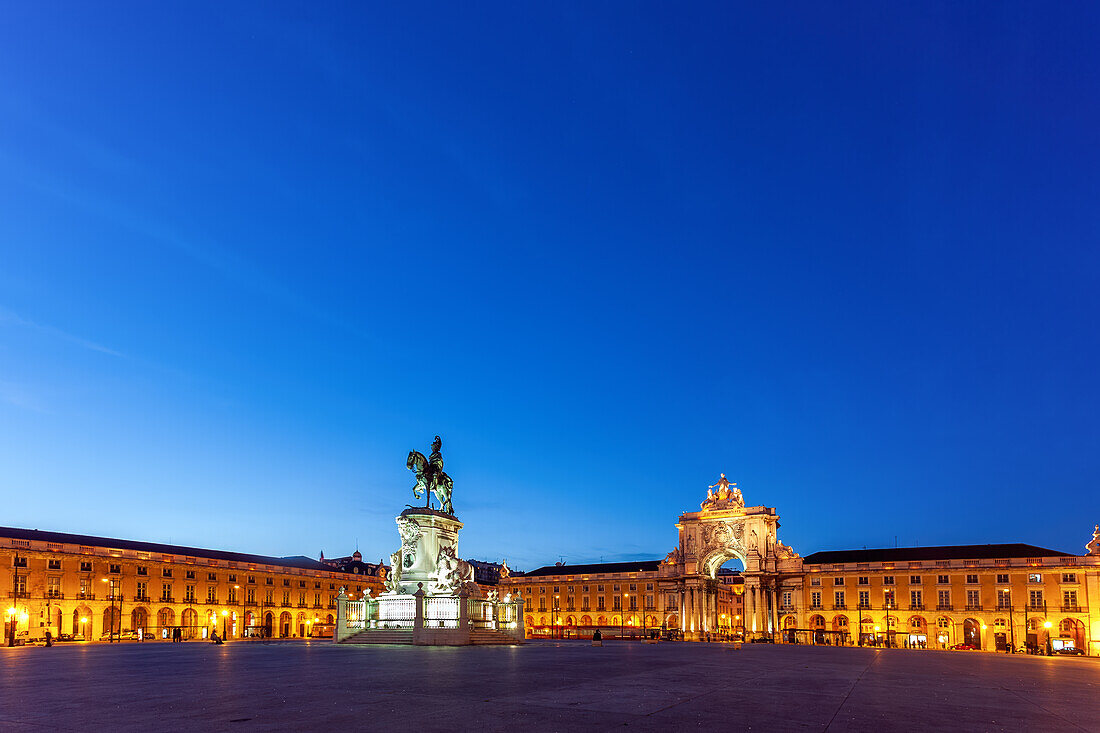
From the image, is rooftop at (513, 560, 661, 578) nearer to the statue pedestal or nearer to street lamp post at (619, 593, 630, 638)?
street lamp post at (619, 593, 630, 638)

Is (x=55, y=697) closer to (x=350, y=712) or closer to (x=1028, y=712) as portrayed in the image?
(x=350, y=712)

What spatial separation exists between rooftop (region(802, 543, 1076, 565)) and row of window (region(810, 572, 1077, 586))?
2.57m

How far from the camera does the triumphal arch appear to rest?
113062 millimetres

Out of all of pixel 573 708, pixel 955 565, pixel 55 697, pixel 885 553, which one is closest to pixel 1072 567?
pixel 955 565

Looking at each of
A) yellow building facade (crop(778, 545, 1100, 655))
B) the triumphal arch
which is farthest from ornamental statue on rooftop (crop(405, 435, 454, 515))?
the triumphal arch

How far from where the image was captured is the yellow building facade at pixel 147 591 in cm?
8156

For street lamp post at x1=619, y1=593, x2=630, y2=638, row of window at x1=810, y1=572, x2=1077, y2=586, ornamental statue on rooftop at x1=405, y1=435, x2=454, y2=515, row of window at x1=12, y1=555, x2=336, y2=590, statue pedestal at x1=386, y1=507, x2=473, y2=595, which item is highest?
ornamental statue on rooftop at x1=405, y1=435, x2=454, y2=515

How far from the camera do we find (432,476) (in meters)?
56.5

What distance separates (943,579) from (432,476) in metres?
77.2

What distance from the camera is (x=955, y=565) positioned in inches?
4018

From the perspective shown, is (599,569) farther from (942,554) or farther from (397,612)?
(397,612)

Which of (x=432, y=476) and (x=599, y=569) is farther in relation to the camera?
(x=599, y=569)

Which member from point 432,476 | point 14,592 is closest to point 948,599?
point 432,476

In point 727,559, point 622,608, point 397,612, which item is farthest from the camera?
point 622,608
